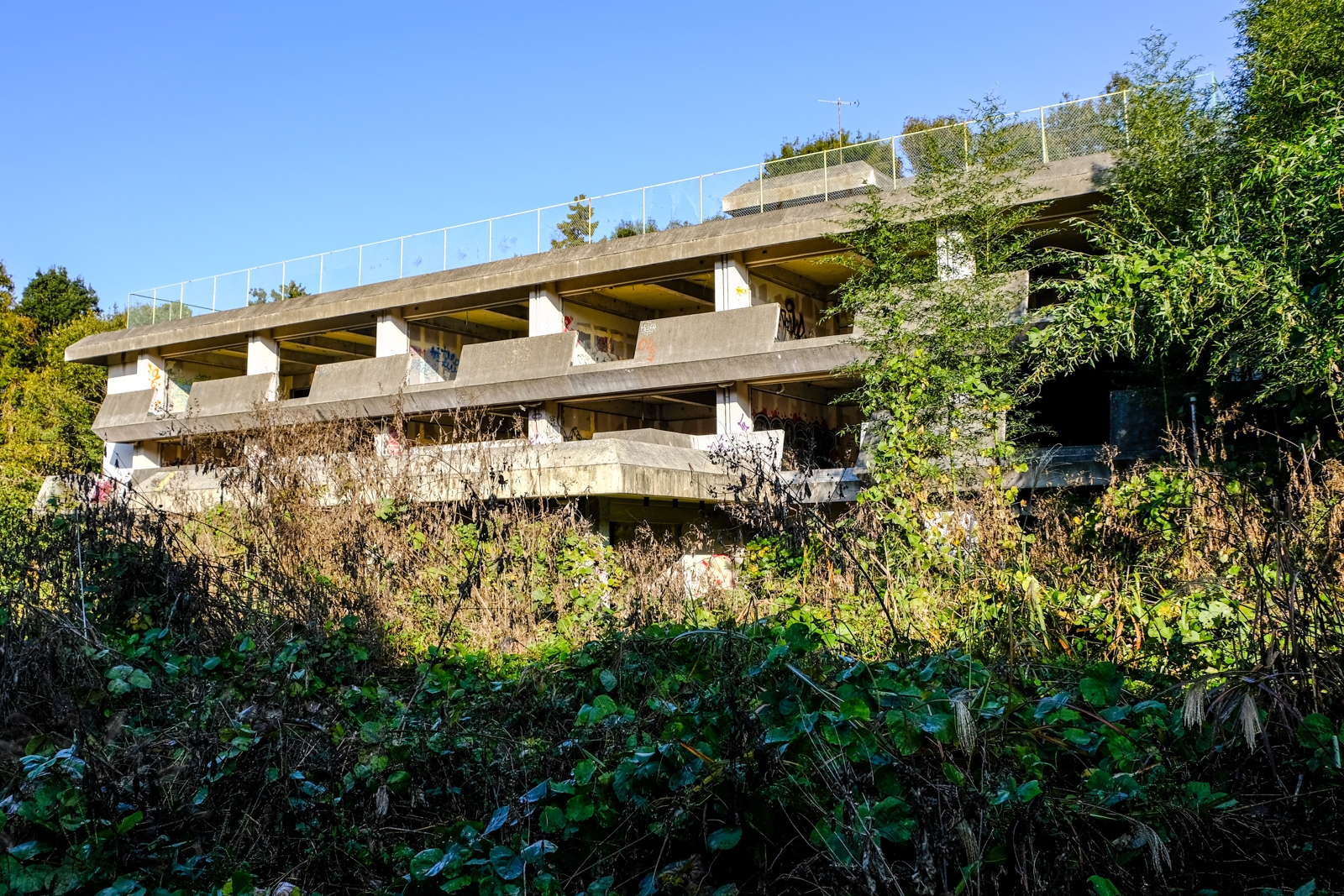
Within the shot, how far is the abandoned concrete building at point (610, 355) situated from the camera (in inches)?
793

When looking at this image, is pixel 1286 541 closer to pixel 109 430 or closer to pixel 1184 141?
pixel 1184 141

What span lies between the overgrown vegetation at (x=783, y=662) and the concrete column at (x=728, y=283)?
10794 mm

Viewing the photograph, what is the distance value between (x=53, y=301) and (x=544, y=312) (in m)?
29.3

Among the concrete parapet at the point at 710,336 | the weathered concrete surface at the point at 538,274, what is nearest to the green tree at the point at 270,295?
the weathered concrete surface at the point at 538,274

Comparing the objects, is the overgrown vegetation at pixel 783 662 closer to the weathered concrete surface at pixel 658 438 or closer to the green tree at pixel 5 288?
the weathered concrete surface at pixel 658 438

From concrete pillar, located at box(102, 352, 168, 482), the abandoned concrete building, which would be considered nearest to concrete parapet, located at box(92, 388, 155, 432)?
the abandoned concrete building

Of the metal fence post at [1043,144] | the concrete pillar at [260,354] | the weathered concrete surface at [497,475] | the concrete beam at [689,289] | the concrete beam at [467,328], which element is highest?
the metal fence post at [1043,144]

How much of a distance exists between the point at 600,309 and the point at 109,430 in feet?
50.9

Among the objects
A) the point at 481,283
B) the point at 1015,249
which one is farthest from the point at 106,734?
the point at 481,283

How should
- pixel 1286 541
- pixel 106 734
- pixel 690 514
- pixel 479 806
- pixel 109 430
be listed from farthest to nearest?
pixel 109 430 < pixel 690 514 < pixel 106 734 < pixel 479 806 < pixel 1286 541

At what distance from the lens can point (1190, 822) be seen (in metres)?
3.13

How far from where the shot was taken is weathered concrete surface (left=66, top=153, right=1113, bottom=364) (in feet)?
70.9

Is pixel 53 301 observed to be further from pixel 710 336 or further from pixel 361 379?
pixel 710 336

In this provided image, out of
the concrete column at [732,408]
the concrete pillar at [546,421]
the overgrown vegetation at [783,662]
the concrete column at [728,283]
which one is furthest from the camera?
the concrete pillar at [546,421]
